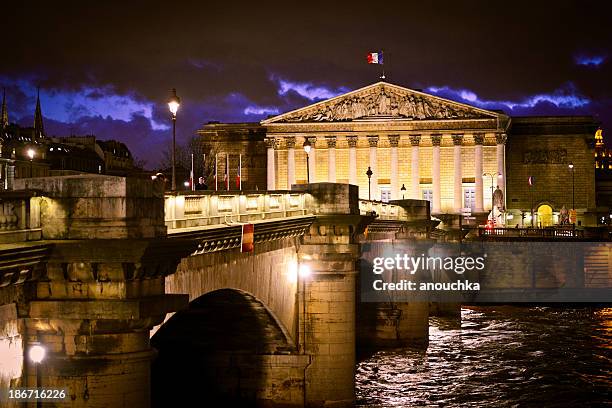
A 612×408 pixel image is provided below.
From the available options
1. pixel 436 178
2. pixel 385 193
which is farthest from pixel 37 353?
pixel 385 193

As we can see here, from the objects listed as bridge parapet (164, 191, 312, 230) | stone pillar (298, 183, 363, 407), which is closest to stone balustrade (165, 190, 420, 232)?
bridge parapet (164, 191, 312, 230)

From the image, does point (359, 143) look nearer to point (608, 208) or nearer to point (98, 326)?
point (608, 208)

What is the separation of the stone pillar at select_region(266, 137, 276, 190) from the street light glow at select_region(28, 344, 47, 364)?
112 meters

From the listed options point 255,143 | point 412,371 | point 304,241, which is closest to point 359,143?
point 255,143

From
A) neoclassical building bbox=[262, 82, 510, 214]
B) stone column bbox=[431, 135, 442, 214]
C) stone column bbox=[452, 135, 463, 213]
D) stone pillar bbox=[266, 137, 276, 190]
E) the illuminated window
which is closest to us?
neoclassical building bbox=[262, 82, 510, 214]

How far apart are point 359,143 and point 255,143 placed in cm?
1438

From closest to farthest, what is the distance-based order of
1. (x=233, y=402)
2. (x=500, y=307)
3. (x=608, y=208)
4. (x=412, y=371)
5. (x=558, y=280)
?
1. (x=233, y=402)
2. (x=412, y=371)
3. (x=500, y=307)
4. (x=558, y=280)
5. (x=608, y=208)

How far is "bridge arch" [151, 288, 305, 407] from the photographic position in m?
32.3

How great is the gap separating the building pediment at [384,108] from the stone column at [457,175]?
10.1 feet

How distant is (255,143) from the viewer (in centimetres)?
13388

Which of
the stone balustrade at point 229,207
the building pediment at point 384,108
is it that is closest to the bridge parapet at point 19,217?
the stone balustrade at point 229,207

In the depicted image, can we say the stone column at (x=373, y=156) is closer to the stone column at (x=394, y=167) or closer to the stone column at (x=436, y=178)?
the stone column at (x=394, y=167)

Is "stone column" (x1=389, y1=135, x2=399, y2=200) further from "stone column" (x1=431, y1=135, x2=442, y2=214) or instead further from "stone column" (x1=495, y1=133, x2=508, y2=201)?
"stone column" (x1=495, y1=133, x2=508, y2=201)

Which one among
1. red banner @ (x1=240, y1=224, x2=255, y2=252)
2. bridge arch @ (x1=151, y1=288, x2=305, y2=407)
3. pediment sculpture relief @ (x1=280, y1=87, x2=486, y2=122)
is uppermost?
pediment sculpture relief @ (x1=280, y1=87, x2=486, y2=122)
